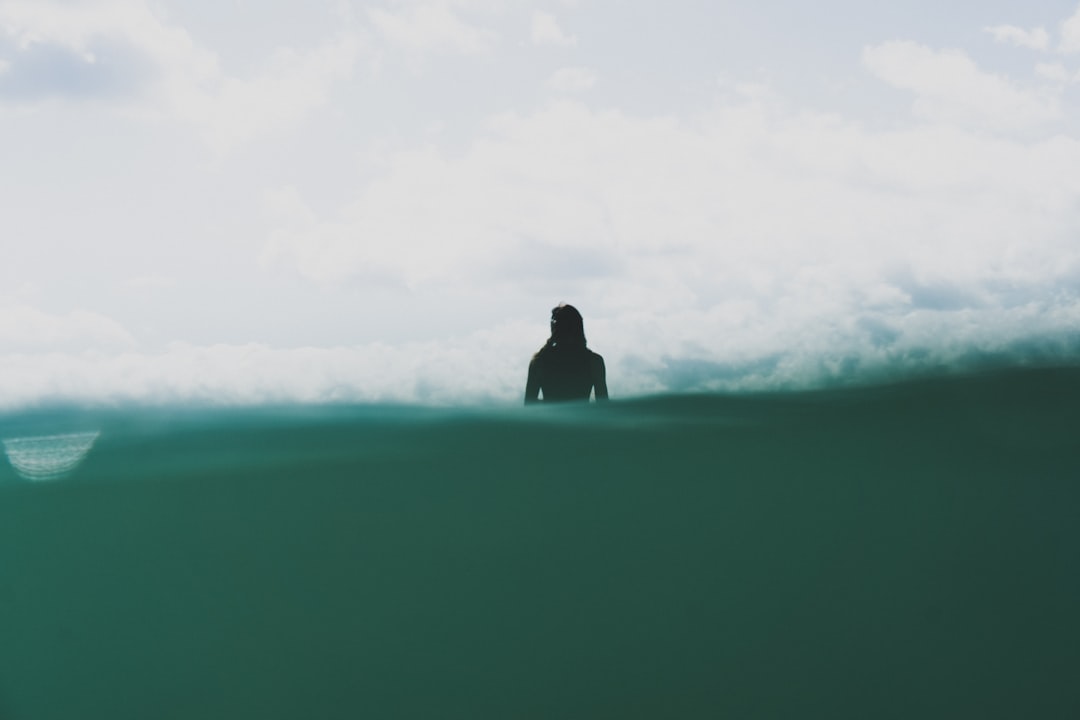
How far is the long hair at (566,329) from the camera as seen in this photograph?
8664 millimetres

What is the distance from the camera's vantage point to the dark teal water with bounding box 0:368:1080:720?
7.08m

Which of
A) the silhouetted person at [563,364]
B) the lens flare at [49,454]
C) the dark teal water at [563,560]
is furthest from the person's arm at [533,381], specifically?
the lens flare at [49,454]

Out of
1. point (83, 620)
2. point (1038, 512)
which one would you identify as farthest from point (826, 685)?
point (83, 620)

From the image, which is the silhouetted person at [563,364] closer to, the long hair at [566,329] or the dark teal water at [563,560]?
the long hair at [566,329]

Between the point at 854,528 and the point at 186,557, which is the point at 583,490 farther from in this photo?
the point at 186,557

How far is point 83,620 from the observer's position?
7445mm

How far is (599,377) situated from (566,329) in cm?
69

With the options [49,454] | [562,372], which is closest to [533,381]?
[562,372]

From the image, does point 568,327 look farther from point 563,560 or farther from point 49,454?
point 49,454

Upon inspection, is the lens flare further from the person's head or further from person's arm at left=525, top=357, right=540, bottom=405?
the person's head

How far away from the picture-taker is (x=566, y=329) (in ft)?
28.5

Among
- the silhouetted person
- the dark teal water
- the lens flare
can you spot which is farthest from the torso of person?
the lens flare

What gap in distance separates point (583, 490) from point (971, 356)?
4.93 meters

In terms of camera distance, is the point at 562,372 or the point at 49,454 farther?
the point at 49,454
